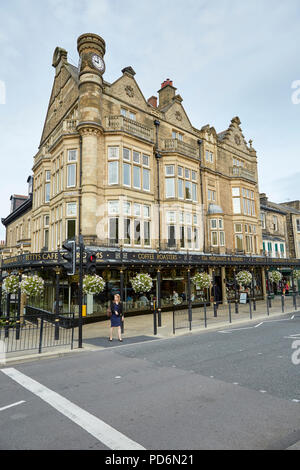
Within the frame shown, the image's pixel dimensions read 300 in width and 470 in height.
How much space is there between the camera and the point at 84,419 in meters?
4.74

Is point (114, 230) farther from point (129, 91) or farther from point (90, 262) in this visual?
point (129, 91)

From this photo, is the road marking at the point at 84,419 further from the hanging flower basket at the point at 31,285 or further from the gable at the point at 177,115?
the gable at the point at 177,115

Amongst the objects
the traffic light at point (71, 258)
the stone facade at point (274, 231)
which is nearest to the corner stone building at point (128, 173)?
the stone facade at point (274, 231)

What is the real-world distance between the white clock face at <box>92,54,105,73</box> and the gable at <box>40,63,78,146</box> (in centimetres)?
233

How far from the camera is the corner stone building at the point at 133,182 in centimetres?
1898

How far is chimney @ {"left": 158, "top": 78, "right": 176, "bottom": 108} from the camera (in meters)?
27.2

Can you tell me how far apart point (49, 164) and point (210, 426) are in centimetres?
2268

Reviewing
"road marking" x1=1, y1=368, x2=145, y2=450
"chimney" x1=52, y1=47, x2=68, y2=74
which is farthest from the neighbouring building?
"road marking" x1=1, y1=368, x2=145, y2=450

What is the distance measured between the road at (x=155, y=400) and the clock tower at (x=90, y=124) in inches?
405

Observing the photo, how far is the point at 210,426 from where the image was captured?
14.5 ft

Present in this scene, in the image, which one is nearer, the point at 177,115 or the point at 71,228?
the point at 71,228

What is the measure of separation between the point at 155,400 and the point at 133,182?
16.7 meters

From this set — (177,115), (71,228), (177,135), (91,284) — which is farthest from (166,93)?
(91,284)

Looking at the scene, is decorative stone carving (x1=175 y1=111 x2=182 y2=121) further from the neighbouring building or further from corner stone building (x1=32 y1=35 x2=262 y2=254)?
the neighbouring building
